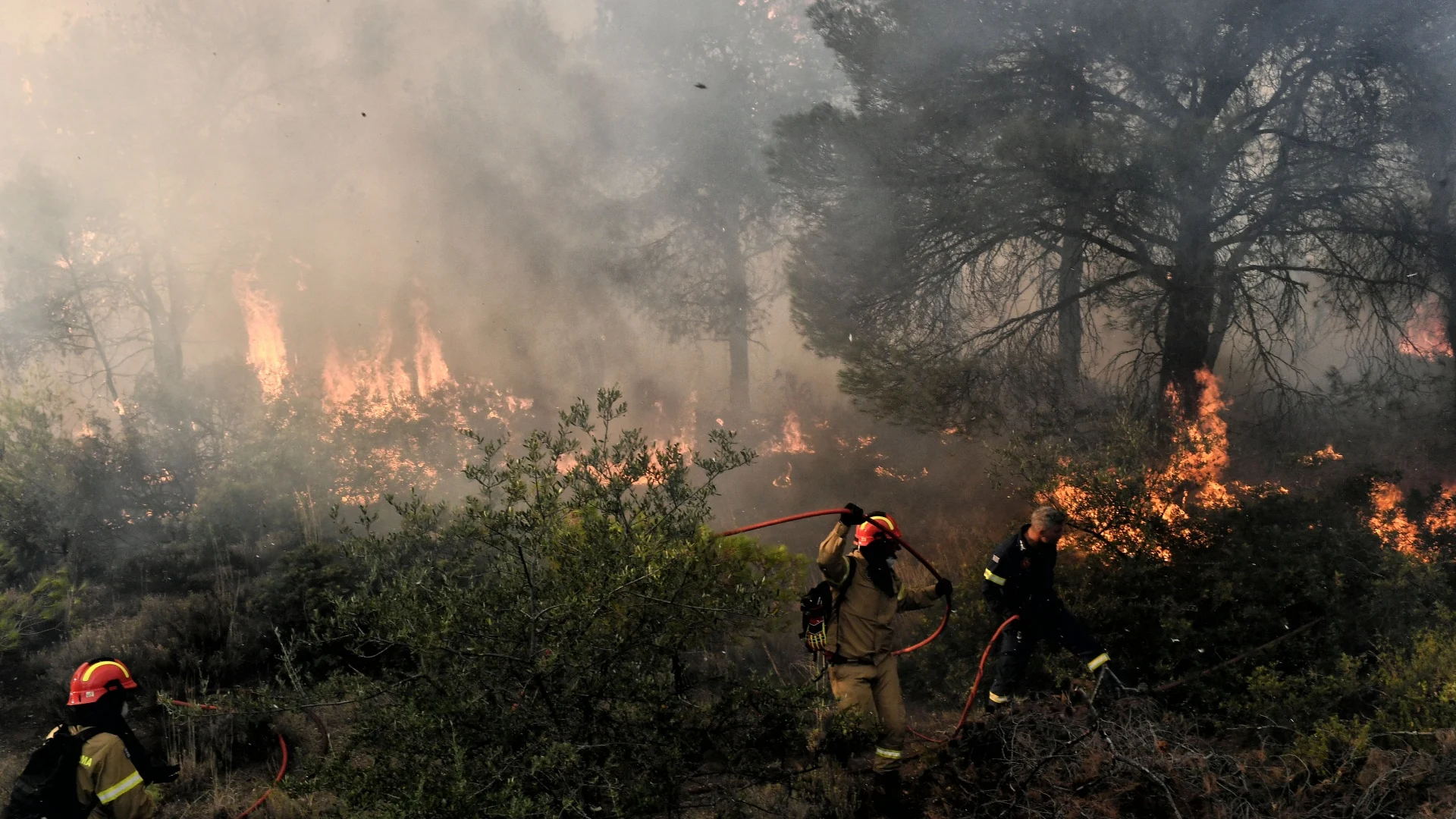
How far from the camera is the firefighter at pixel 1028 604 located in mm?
5828

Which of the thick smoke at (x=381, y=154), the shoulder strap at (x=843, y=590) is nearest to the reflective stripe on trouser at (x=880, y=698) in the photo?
the shoulder strap at (x=843, y=590)

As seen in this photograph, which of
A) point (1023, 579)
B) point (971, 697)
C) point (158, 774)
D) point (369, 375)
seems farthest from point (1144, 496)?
point (369, 375)

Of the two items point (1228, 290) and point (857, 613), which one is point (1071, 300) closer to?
point (1228, 290)

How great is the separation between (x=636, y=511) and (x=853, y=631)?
1745 millimetres

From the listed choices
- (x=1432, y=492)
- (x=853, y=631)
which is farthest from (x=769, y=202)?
(x=853, y=631)

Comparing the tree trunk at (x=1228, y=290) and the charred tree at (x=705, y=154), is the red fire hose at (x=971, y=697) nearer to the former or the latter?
the tree trunk at (x=1228, y=290)

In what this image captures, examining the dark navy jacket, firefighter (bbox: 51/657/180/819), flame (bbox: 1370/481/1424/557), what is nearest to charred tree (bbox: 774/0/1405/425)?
flame (bbox: 1370/481/1424/557)

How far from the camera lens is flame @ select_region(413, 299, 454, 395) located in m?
17.8

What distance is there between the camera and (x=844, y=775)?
5438 mm

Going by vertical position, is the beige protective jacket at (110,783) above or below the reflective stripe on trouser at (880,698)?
above

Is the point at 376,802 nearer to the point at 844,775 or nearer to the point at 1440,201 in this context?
the point at 844,775

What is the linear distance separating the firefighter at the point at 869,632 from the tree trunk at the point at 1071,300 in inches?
262

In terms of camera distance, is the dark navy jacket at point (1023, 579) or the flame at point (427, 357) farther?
the flame at point (427, 357)

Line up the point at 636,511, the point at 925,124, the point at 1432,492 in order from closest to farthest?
the point at 636,511
the point at 1432,492
the point at 925,124
